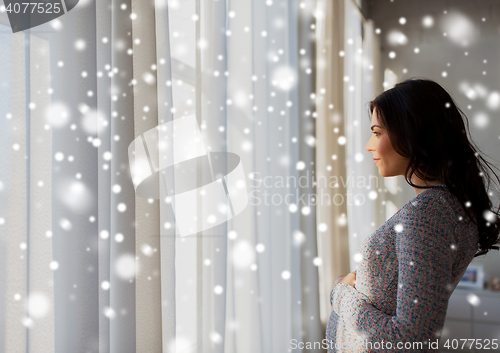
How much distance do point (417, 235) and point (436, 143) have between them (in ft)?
0.66

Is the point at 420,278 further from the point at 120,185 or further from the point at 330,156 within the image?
the point at 330,156

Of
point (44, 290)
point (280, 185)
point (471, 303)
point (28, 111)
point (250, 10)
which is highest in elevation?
point (250, 10)

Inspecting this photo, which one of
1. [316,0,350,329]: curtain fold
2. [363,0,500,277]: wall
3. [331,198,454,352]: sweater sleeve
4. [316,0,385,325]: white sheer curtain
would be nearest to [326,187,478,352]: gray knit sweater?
[331,198,454,352]: sweater sleeve

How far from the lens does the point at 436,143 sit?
68 cm

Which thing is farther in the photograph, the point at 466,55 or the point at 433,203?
the point at 466,55

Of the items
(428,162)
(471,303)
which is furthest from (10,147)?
(471,303)

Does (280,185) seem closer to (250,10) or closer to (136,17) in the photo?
(250,10)

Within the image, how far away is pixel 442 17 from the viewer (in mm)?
2322

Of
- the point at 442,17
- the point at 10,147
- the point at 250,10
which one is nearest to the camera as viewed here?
the point at 10,147

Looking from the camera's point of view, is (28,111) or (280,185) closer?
(28,111)

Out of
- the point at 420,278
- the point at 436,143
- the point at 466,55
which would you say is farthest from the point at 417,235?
the point at 466,55

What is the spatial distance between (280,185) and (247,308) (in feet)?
1.42

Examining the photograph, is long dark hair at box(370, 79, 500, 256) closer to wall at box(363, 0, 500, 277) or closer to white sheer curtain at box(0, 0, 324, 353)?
white sheer curtain at box(0, 0, 324, 353)

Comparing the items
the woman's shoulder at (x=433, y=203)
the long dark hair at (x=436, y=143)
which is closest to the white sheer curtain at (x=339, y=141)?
the long dark hair at (x=436, y=143)
